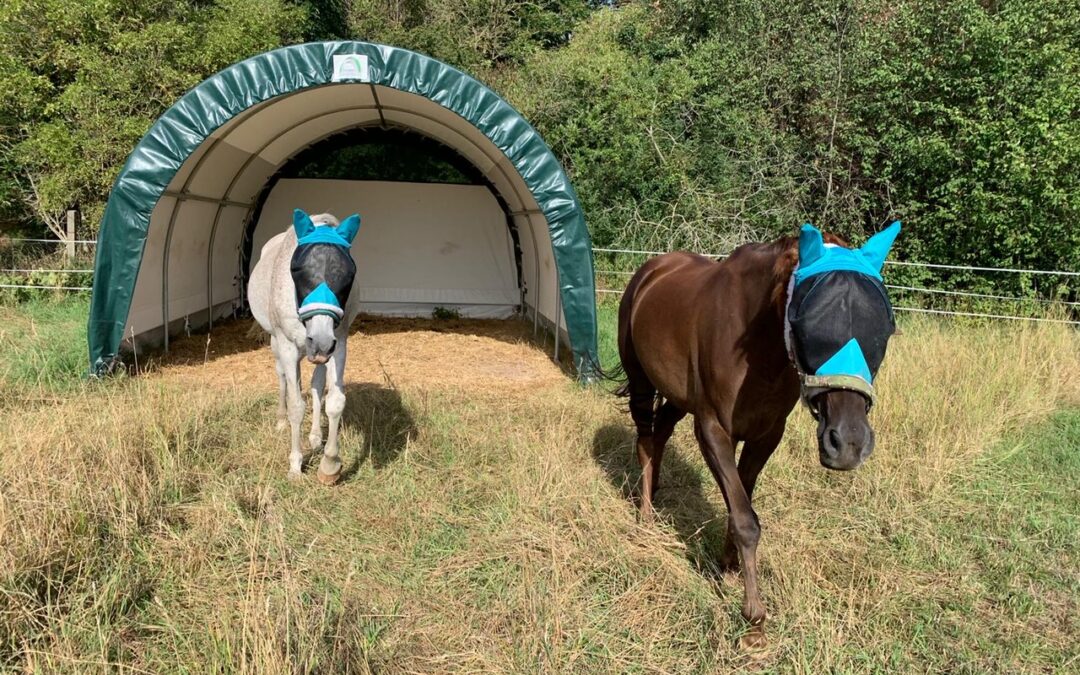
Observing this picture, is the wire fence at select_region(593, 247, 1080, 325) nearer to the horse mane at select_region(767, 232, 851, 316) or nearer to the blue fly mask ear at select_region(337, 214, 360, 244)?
the blue fly mask ear at select_region(337, 214, 360, 244)

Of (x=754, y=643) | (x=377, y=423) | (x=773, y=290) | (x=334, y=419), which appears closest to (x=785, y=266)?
(x=773, y=290)

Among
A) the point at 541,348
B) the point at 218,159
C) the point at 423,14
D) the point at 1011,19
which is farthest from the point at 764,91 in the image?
the point at 423,14

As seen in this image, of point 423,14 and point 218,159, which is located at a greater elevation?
point 423,14

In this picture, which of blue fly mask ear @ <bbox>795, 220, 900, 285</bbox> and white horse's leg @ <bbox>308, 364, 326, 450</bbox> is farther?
white horse's leg @ <bbox>308, 364, 326, 450</bbox>

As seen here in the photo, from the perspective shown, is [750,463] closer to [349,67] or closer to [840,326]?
[840,326]

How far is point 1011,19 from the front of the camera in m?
10.2

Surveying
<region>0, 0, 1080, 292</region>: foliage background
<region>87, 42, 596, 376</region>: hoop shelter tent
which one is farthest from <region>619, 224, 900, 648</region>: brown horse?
<region>0, 0, 1080, 292</region>: foliage background

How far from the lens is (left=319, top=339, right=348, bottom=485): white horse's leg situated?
4.43 meters

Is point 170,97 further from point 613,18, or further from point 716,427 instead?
point 613,18

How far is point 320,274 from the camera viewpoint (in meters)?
4.03

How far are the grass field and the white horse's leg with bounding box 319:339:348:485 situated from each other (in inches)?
4.9

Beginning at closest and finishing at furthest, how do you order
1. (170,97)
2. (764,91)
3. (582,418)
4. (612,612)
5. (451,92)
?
(612,612), (582,418), (451,92), (170,97), (764,91)

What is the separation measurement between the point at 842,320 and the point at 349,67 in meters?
5.32

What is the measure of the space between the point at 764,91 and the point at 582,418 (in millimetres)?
11366
